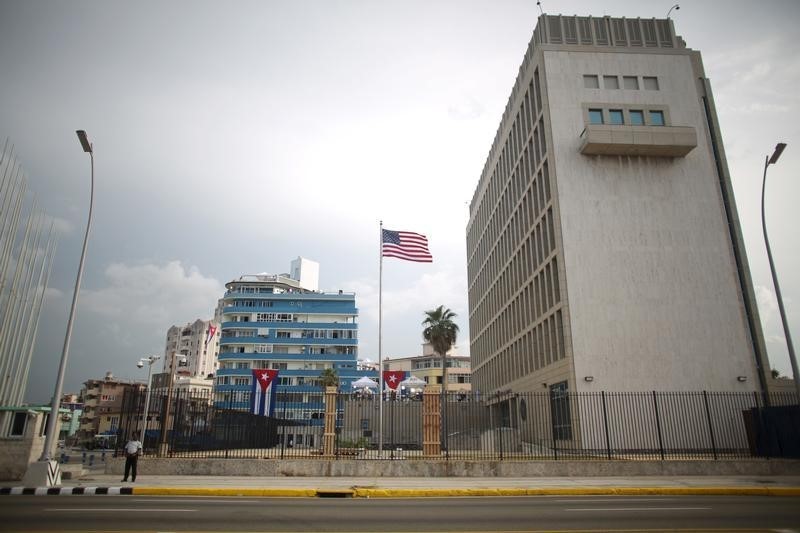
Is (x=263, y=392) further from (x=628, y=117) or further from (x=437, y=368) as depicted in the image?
(x=437, y=368)

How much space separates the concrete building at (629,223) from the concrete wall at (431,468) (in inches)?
471

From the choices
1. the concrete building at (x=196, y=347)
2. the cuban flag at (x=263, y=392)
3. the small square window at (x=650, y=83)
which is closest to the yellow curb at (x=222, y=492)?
the cuban flag at (x=263, y=392)

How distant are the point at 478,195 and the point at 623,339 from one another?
3955 centimetres

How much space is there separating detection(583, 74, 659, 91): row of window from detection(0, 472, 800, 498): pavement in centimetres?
2912

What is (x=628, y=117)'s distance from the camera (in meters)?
38.4

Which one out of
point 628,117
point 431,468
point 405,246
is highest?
point 628,117

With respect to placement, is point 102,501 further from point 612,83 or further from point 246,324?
point 246,324

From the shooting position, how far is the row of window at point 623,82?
39.2 m

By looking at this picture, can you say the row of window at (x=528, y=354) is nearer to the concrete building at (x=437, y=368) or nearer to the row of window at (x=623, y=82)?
the row of window at (x=623, y=82)

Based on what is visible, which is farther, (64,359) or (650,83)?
(650,83)

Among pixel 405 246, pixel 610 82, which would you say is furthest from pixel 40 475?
pixel 610 82

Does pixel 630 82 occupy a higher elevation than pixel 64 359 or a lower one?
higher

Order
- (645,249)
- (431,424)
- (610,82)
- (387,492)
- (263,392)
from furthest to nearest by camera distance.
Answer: (610,82), (645,249), (263,392), (431,424), (387,492)

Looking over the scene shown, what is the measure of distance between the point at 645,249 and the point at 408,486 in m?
26.6
